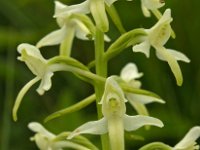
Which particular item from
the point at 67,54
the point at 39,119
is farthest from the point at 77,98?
the point at 67,54

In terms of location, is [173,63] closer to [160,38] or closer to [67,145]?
[160,38]

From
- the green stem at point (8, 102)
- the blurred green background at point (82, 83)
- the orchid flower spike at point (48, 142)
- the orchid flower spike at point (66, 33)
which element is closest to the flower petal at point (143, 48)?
the orchid flower spike at point (66, 33)

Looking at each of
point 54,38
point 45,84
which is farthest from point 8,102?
point 45,84

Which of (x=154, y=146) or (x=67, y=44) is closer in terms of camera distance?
(x=154, y=146)

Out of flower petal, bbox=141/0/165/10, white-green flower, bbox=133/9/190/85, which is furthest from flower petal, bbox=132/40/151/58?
flower petal, bbox=141/0/165/10

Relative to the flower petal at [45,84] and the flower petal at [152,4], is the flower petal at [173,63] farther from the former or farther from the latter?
the flower petal at [45,84]

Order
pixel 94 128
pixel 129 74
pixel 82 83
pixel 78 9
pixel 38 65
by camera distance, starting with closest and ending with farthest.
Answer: pixel 94 128, pixel 78 9, pixel 38 65, pixel 129 74, pixel 82 83

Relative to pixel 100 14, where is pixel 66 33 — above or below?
above
